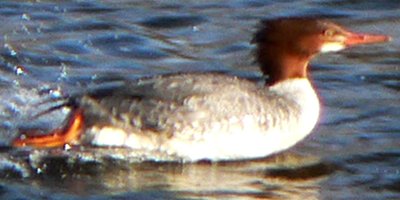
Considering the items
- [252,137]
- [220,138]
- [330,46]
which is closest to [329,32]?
[330,46]

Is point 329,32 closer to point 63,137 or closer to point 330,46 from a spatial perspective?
point 330,46

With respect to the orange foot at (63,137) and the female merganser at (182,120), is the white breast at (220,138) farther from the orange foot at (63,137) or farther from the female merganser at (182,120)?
the orange foot at (63,137)

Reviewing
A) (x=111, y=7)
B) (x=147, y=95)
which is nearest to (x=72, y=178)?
(x=147, y=95)

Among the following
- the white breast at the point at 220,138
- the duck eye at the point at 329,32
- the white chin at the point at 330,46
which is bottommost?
the white breast at the point at 220,138

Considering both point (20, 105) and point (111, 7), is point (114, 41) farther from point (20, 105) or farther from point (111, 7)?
point (20, 105)

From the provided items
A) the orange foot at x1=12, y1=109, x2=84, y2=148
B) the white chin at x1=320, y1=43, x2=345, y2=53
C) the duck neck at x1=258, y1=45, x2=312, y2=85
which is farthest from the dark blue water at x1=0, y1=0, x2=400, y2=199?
the white chin at x1=320, y1=43, x2=345, y2=53

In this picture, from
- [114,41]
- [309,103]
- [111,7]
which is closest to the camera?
[309,103]

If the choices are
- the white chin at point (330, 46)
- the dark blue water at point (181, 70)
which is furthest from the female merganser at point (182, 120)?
the white chin at point (330, 46)

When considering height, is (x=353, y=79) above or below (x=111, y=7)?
below
